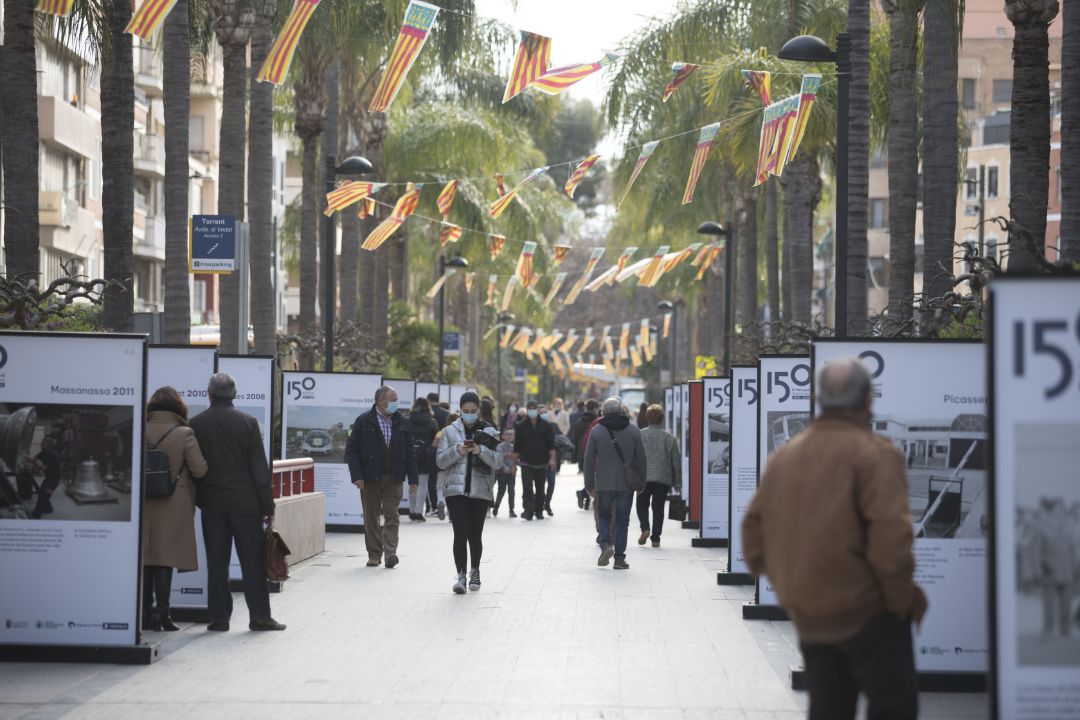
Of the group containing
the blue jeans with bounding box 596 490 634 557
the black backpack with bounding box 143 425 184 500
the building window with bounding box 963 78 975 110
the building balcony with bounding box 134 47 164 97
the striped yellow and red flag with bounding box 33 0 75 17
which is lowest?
the blue jeans with bounding box 596 490 634 557

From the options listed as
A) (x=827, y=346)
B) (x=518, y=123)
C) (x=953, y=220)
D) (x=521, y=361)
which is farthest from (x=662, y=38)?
(x=521, y=361)

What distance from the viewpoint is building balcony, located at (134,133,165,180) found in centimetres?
5875

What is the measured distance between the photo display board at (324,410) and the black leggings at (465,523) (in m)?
6.72

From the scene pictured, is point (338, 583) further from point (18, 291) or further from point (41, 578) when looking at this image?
point (41, 578)

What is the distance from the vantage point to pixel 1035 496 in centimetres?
674

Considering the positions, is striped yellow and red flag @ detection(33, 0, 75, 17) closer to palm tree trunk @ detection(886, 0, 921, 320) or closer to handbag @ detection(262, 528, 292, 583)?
handbag @ detection(262, 528, 292, 583)

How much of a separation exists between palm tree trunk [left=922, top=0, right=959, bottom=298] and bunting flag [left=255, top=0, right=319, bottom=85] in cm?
750

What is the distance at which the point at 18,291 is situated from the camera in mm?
14500

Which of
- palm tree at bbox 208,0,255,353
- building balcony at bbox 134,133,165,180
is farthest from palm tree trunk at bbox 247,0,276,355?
building balcony at bbox 134,133,165,180

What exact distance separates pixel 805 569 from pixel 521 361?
100 m

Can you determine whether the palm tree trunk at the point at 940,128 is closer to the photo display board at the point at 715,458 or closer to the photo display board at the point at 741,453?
the photo display board at the point at 715,458

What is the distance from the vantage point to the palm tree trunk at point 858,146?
74.2 ft

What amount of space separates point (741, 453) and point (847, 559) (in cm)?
962

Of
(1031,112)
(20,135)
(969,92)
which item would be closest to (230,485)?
(20,135)
